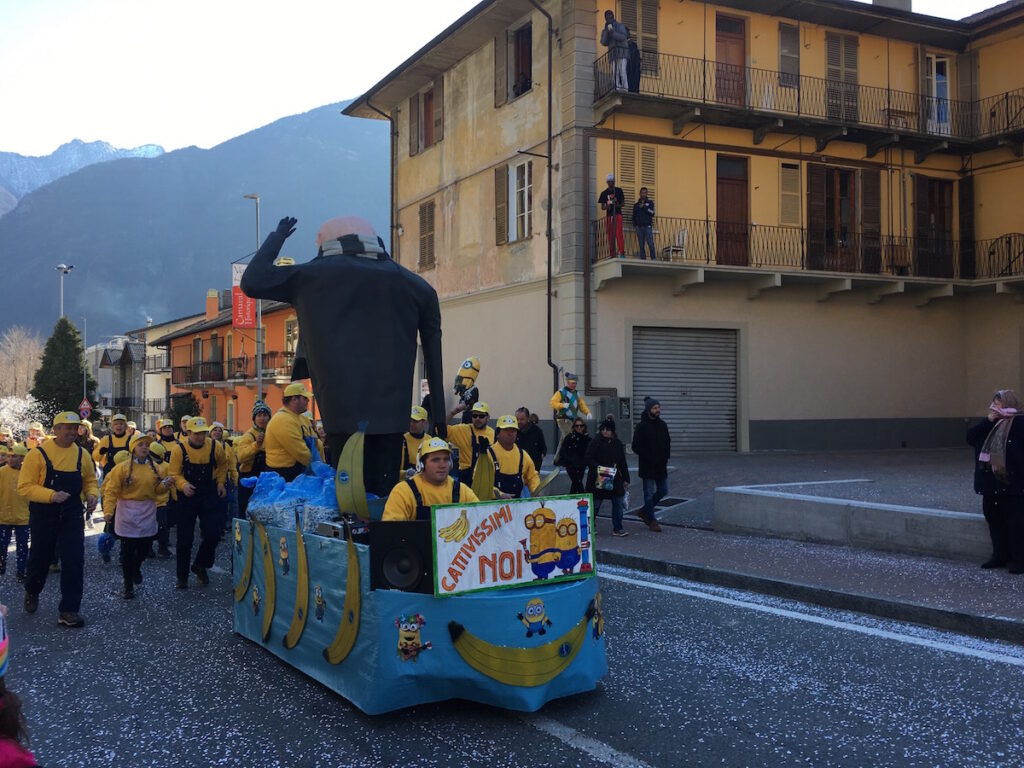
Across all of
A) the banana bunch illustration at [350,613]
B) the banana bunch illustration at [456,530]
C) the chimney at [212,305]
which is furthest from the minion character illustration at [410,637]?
the chimney at [212,305]

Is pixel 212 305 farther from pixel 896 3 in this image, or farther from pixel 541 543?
pixel 541 543

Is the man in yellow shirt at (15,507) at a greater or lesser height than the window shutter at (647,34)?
lesser

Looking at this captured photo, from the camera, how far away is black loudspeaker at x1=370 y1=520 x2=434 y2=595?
4758 mm

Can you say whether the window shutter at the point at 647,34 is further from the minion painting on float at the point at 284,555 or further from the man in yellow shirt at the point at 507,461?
the minion painting on float at the point at 284,555

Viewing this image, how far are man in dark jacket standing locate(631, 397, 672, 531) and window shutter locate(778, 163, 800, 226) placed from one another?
1156 centimetres

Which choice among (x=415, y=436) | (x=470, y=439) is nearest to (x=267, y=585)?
(x=415, y=436)

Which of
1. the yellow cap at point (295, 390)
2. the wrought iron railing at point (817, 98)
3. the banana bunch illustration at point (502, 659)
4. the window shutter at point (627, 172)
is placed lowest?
the banana bunch illustration at point (502, 659)

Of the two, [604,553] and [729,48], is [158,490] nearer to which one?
[604,553]

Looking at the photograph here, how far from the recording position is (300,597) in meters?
5.66

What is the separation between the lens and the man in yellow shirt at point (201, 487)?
927 cm

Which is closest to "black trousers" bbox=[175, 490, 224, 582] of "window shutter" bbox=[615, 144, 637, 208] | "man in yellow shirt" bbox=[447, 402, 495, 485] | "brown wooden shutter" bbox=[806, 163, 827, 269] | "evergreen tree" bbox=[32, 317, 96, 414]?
"man in yellow shirt" bbox=[447, 402, 495, 485]

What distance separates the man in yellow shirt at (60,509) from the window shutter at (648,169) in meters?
15.1

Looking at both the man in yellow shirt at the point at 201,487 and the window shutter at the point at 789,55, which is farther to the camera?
the window shutter at the point at 789,55

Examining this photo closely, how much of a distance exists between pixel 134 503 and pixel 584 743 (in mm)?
6034
